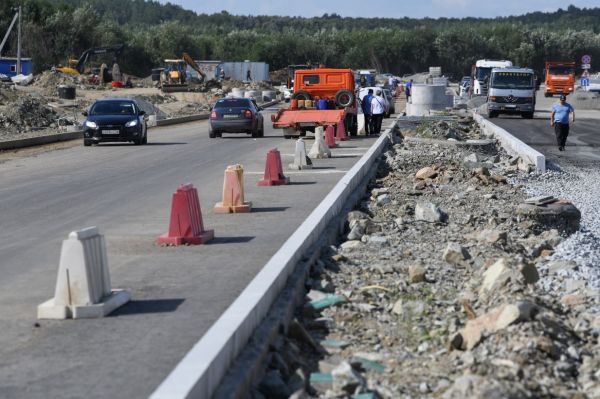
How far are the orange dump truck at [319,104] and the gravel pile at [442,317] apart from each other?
21.6 metres

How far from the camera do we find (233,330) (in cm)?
710

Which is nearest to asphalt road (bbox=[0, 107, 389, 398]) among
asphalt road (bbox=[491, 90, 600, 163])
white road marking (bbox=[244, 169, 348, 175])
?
white road marking (bbox=[244, 169, 348, 175])

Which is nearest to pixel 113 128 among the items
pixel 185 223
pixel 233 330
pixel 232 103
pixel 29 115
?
pixel 232 103

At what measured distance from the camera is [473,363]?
7.36 m

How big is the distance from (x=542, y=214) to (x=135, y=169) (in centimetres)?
1177

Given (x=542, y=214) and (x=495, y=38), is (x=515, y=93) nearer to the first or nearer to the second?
(x=542, y=214)

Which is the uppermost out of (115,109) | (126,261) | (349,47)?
(126,261)

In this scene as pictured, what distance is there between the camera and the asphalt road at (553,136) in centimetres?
3278

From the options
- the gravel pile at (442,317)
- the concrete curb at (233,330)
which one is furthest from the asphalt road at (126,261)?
the gravel pile at (442,317)

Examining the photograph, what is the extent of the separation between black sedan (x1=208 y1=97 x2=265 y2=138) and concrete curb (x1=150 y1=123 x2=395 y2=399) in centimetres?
2741

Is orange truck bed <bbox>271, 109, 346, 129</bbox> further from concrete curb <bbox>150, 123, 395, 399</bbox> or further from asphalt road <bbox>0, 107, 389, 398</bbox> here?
concrete curb <bbox>150, 123, 395, 399</bbox>

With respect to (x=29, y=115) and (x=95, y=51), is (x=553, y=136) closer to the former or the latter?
(x=29, y=115)

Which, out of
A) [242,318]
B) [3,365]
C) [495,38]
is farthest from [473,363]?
[495,38]

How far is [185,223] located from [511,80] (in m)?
45.1
